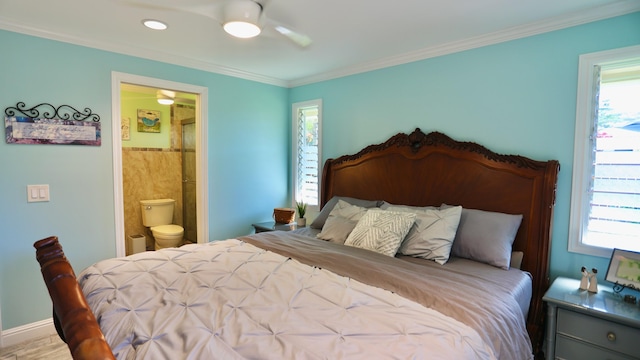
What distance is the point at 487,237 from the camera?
7.55ft

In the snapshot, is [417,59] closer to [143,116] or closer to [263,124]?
[263,124]

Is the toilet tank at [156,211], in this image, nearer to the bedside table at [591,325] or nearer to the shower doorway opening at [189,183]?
the shower doorway opening at [189,183]

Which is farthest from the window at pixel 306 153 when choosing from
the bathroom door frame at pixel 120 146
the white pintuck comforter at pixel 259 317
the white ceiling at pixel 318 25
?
the white pintuck comforter at pixel 259 317

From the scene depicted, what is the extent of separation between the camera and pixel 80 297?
1.20m

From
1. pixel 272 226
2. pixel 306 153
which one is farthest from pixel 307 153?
pixel 272 226

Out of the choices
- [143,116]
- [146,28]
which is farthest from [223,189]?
[143,116]

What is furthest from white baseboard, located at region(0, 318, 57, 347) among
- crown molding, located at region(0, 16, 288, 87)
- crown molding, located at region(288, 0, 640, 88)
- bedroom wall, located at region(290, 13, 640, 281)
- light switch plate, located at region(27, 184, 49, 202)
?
crown molding, located at region(288, 0, 640, 88)

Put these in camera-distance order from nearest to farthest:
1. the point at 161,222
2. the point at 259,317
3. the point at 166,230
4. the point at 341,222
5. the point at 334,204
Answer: the point at 259,317 < the point at 341,222 < the point at 334,204 < the point at 166,230 < the point at 161,222

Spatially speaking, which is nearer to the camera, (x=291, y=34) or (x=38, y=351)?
(x=291, y=34)

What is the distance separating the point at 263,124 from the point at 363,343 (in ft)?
10.7

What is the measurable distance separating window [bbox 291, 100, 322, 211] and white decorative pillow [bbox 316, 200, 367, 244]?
96 cm

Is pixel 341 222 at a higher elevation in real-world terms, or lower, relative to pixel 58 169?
lower

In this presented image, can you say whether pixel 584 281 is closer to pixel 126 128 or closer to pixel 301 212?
pixel 301 212

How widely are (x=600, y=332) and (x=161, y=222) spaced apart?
495 cm
